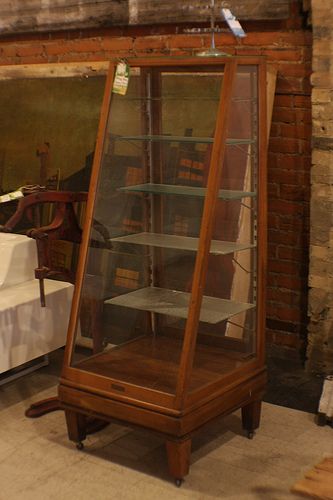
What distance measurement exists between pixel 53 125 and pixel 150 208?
1.64 m

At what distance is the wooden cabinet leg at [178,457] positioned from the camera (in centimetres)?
314

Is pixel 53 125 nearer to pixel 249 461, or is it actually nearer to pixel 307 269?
pixel 307 269

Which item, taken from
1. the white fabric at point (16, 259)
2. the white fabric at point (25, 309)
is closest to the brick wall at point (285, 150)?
the white fabric at point (25, 309)

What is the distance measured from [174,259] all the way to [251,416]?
32.2 inches

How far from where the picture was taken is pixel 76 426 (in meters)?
3.50

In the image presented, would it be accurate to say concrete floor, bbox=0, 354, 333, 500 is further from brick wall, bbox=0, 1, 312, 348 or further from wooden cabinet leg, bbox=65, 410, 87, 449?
brick wall, bbox=0, 1, 312, 348

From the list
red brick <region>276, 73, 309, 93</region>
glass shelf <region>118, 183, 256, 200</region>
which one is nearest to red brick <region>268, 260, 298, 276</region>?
red brick <region>276, 73, 309, 93</region>

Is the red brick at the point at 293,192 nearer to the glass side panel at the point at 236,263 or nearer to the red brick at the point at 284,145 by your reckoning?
the red brick at the point at 284,145

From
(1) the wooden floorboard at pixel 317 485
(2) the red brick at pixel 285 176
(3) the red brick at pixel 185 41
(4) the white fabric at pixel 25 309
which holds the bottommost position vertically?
(1) the wooden floorboard at pixel 317 485

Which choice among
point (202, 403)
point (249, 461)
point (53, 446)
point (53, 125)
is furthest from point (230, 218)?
point (53, 125)

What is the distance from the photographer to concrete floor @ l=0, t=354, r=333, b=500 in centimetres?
318

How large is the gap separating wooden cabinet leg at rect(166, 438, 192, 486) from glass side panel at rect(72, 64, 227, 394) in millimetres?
243

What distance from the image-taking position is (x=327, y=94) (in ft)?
13.1

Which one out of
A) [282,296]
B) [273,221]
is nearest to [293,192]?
[273,221]
